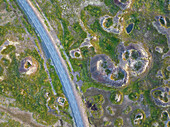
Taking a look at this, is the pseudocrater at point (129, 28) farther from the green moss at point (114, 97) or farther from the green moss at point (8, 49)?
the green moss at point (8, 49)

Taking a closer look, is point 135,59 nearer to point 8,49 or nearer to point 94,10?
point 94,10

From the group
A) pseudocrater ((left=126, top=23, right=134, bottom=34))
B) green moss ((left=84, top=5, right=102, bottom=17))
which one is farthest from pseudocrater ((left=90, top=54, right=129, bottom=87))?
green moss ((left=84, top=5, right=102, bottom=17))

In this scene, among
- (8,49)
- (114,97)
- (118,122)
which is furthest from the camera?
(8,49)

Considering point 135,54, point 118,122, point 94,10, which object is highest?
point 94,10

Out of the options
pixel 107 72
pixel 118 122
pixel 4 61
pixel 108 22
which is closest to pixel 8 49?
pixel 4 61

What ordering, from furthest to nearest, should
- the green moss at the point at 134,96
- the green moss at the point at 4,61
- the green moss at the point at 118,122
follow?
the green moss at the point at 4,61, the green moss at the point at 134,96, the green moss at the point at 118,122

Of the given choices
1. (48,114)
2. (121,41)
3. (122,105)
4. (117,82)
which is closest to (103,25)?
(121,41)

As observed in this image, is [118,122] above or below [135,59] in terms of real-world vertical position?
below

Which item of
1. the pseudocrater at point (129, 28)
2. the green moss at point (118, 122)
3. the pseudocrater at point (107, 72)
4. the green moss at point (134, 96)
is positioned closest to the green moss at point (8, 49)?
the pseudocrater at point (107, 72)

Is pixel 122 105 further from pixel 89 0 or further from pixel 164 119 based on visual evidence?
pixel 89 0

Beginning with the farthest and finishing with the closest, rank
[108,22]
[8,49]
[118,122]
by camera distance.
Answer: [108,22]
[8,49]
[118,122]

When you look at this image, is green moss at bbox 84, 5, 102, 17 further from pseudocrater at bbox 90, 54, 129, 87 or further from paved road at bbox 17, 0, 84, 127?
paved road at bbox 17, 0, 84, 127
